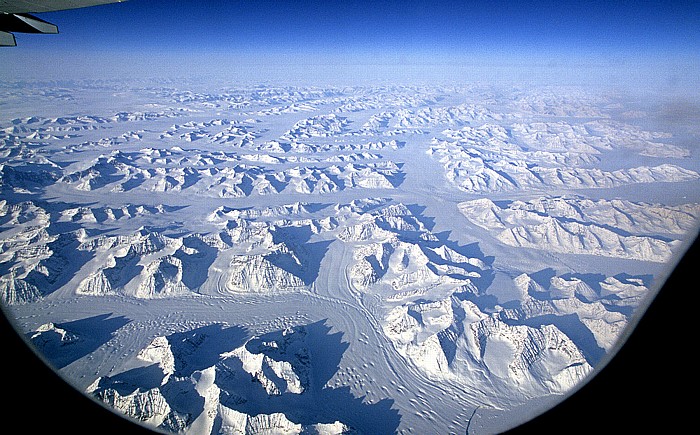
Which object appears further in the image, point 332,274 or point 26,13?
point 332,274

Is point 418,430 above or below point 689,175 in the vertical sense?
below

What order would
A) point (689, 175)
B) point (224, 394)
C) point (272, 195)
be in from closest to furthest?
point (224, 394) → point (272, 195) → point (689, 175)

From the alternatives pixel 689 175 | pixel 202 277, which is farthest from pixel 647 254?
pixel 202 277

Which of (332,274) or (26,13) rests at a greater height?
(26,13)

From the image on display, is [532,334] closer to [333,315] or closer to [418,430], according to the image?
[418,430]
